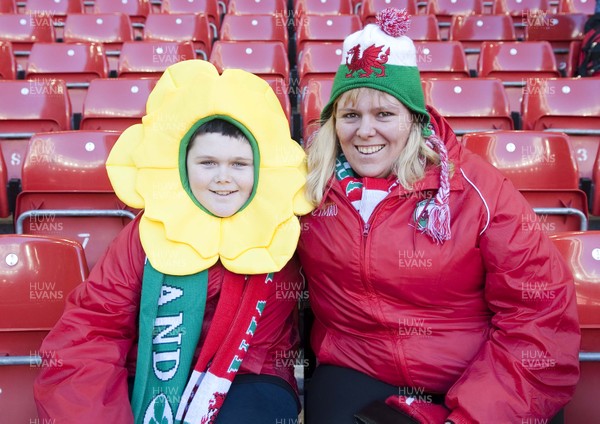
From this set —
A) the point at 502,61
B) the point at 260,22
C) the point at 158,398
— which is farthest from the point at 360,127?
the point at 260,22

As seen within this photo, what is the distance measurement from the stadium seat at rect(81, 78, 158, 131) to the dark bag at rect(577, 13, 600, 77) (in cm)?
289

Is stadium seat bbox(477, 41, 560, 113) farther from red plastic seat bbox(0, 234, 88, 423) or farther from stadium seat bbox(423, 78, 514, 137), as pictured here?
red plastic seat bbox(0, 234, 88, 423)

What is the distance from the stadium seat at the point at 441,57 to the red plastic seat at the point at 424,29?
0.64m

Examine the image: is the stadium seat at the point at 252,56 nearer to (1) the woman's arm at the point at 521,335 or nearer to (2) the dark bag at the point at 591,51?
(2) the dark bag at the point at 591,51

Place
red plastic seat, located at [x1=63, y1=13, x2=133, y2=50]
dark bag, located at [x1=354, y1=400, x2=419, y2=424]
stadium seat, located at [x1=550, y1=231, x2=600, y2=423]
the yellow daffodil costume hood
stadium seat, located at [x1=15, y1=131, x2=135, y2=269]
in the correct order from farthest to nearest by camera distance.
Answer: red plastic seat, located at [x1=63, y1=13, x2=133, y2=50] < stadium seat, located at [x1=15, y1=131, x2=135, y2=269] < stadium seat, located at [x1=550, y1=231, x2=600, y2=423] < the yellow daffodil costume hood < dark bag, located at [x1=354, y1=400, x2=419, y2=424]

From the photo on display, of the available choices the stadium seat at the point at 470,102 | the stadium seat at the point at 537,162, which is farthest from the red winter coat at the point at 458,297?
the stadium seat at the point at 470,102

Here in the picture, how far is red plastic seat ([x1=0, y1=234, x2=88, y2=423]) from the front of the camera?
169 centimetres

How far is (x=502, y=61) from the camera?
4.20 m

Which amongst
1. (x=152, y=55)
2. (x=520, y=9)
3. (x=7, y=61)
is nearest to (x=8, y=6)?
(x=7, y=61)

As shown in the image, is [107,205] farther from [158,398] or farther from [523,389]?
[523,389]

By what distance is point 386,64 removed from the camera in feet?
5.03

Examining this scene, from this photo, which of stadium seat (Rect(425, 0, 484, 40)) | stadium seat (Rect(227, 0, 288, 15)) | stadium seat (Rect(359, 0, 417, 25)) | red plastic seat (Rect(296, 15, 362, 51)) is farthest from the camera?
stadium seat (Rect(425, 0, 484, 40))

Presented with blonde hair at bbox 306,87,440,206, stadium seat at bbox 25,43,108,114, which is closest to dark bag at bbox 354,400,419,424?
blonde hair at bbox 306,87,440,206

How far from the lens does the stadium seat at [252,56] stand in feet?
13.5
